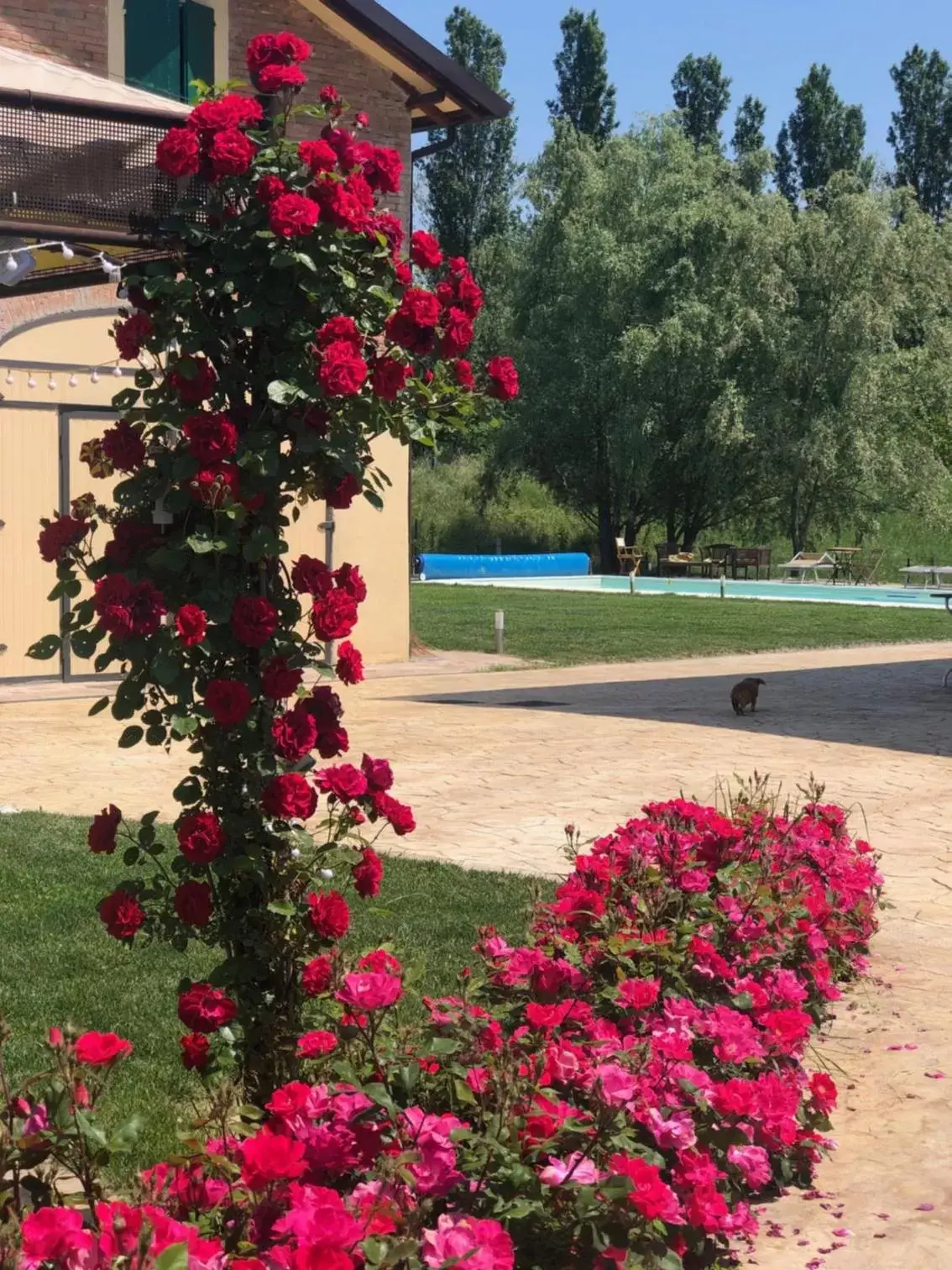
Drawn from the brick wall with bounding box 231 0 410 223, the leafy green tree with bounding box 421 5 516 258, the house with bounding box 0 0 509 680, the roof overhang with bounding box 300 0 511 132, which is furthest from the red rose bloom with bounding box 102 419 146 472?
the leafy green tree with bounding box 421 5 516 258

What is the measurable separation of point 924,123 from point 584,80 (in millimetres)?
13378

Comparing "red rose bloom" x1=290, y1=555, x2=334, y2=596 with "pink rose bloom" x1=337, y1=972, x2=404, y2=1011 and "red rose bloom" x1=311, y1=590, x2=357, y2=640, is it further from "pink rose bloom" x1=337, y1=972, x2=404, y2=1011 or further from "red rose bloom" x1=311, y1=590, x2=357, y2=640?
"pink rose bloom" x1=337, y1=972, x2=404, y2=1011

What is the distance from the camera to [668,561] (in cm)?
3991

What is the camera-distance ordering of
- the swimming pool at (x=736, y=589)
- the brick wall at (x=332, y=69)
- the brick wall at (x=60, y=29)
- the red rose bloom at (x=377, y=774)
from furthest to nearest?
the swimming pool at (x=736, y=589), the brick wall at (x=332, y=69), the brick wall at (x=60, y=29), the red rose bloom at (x=377, y=774)

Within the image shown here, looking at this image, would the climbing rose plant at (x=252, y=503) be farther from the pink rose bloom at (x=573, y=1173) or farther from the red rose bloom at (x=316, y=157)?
the pink rose bloom at (x=573, y=1173)

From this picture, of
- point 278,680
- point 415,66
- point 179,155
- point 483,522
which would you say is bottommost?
point 278,680

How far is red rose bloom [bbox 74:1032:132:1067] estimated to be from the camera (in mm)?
2781

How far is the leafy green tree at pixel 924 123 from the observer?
190 feet

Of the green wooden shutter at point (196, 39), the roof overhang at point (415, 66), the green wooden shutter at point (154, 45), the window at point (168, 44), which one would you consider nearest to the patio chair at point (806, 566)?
the roof overhang at point (415, 66)

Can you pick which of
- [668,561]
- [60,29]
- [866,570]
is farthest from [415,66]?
[668,561]

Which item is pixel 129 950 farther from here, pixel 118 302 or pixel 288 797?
pixel 118 302

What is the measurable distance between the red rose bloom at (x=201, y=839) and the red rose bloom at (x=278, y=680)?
307 mm

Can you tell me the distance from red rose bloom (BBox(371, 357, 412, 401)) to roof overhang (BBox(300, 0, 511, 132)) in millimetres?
13787

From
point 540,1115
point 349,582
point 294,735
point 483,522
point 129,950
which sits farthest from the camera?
point 483,522
